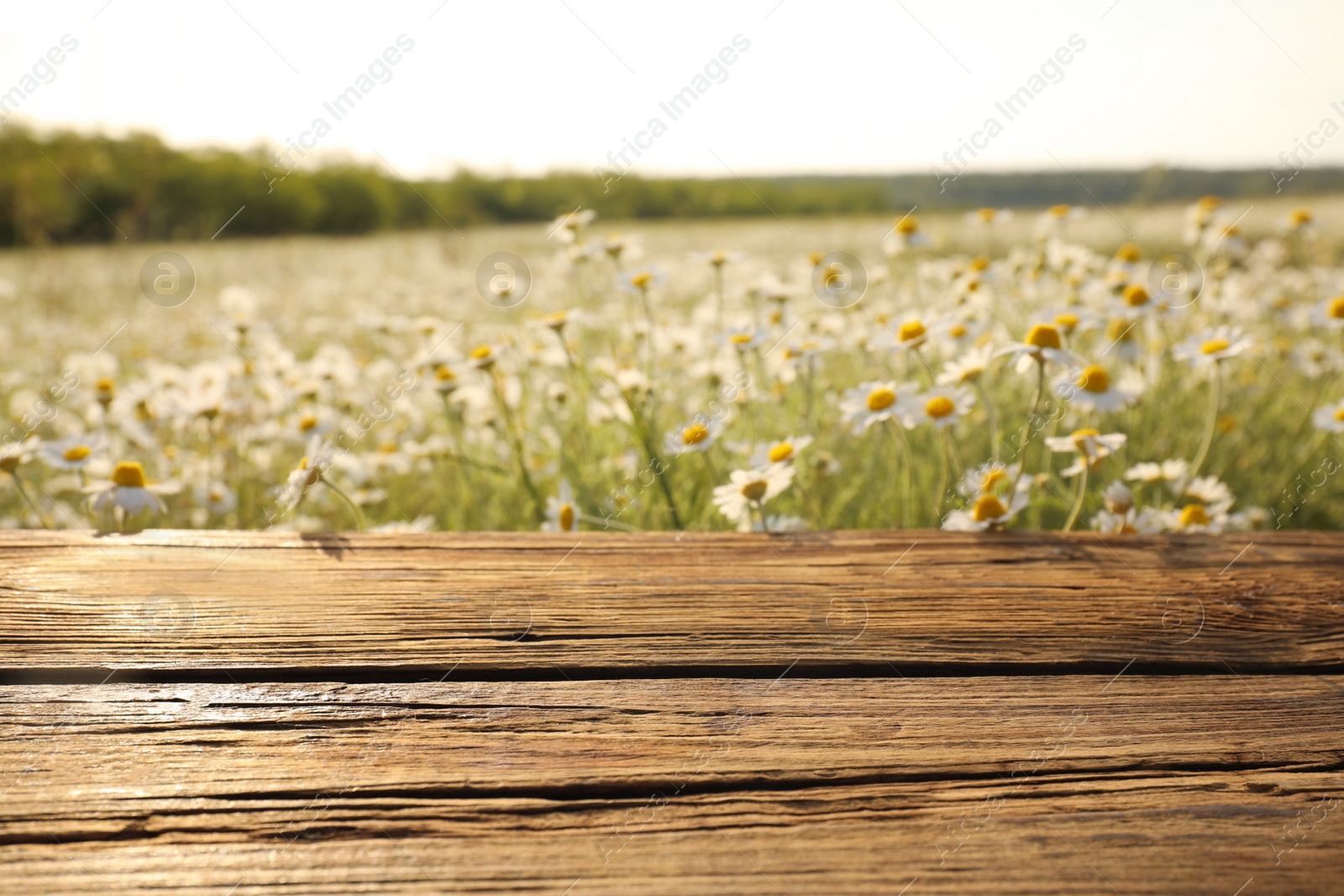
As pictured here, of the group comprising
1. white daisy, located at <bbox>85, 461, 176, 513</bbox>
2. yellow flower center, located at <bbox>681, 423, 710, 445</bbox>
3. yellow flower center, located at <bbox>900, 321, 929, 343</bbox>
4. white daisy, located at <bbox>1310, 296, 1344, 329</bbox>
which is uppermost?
white daisy, located at <bbox>1310, 296, 1344, 329</bbox>

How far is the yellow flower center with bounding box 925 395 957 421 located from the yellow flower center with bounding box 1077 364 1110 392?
1.17 ft

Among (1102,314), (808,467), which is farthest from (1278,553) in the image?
(808,467)

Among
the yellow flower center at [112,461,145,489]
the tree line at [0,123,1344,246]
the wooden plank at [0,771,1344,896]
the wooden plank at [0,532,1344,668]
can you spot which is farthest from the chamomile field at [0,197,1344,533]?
the tree line at [0,123,1344,246]

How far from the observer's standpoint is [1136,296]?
6.96 feet

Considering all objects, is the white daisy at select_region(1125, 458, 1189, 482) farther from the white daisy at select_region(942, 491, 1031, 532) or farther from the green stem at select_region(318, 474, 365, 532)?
the green stem at select_region(318, 474, 365, 532)

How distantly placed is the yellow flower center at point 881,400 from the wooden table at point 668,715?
430 mm

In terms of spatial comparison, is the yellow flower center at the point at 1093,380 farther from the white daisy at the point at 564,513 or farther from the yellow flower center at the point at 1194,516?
the white daisy at the point at 564,513

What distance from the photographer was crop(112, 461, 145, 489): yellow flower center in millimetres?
1554

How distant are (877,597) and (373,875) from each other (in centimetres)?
67

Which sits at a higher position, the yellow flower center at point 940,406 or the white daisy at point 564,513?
the yellow flower center at point 940,406

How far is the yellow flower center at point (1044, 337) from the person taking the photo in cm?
142

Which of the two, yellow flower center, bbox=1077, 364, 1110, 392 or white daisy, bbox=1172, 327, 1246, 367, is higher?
white daisy, bbox=1172, 327, 1246, 367

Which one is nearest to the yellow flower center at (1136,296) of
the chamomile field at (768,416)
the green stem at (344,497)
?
the chamomile field at (768,416)

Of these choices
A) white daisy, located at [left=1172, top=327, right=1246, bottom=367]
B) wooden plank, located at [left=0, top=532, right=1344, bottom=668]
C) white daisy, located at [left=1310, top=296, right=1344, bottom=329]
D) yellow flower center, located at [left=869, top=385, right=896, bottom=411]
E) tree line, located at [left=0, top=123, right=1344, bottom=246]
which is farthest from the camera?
tree line, located at [left=0, top=123, right=1344, bottom=246]
